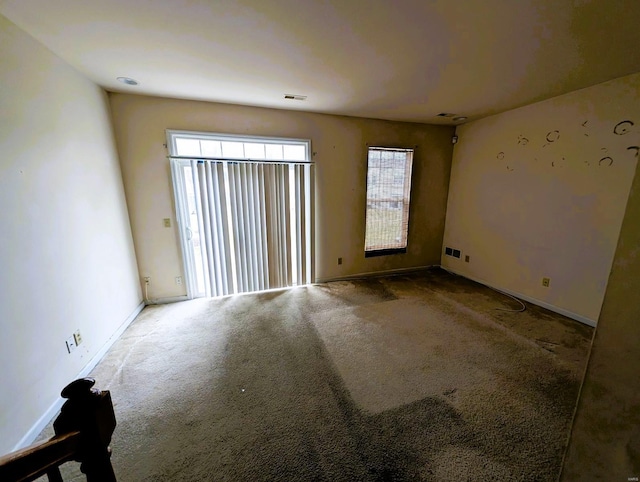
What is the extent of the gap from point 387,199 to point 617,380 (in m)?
3.48

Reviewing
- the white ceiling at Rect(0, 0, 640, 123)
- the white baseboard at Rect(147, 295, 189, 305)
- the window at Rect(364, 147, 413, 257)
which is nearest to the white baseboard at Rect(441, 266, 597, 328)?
the window at Rect(364, 147, 413, 257)

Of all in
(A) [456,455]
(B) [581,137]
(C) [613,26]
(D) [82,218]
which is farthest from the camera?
(B) [581,137]

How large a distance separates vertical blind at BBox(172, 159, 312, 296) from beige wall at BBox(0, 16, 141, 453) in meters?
0.93

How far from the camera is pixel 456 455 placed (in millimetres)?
1378

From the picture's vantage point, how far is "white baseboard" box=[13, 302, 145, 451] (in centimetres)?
145

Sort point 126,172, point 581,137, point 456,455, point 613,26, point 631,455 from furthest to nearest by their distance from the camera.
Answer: point 126,172 < point 581,137 < point 613,26 < point 456,455 < point 631,455

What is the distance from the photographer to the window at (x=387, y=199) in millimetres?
3820

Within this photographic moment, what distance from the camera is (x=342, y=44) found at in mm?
1738

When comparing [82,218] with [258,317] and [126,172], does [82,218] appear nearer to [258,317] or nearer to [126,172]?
[126,172]

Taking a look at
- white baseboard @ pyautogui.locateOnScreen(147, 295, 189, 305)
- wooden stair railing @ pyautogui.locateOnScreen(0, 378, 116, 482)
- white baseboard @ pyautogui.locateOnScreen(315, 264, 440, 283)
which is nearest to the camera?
wooden stair railing @ pyautogui.locateOnScreen(0, 378, 116, 482)

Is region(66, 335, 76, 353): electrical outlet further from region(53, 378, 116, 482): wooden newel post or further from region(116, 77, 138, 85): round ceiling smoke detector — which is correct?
region(116, 77, 138, 85): round ceiling smoke detector

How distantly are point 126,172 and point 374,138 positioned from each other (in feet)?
10.7

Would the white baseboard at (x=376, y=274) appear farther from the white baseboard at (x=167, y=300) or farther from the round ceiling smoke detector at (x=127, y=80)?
the round ceiling smoke detector at (x=127, y=80)

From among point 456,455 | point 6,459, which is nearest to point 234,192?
point 6,459
